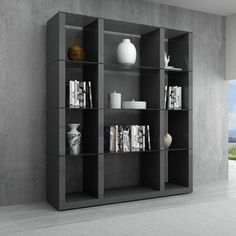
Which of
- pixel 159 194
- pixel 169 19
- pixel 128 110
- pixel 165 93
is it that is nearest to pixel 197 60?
pixel 169 19

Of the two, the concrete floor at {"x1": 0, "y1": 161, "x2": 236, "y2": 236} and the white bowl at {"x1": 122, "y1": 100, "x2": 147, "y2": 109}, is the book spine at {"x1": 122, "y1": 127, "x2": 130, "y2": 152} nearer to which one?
the white bowl at {"x1": 122, "y1": 100, "x2": 147, "y2": 109}

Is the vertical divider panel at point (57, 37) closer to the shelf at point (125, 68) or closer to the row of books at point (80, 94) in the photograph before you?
the row of books at point (80, 94)

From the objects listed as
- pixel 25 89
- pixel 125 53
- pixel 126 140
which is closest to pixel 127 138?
pixel 126 140

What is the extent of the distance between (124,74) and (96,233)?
2.27 m

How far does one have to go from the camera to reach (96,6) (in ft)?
14.9

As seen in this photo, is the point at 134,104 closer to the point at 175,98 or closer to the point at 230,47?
the point at 175,98

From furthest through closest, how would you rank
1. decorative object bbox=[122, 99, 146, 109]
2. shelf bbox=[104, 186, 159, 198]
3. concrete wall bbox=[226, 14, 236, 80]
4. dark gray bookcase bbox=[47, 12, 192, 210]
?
concrete wall bbox=[226, 14, 236, 80] → decorative object bbox=[122, 99, 146, 109] → shelf bbox=[104, 186, 159, 198] → dark gray bookcase bbox=[47, 12, 192, 210]

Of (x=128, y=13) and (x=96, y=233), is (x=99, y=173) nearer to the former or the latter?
(x=96, y=233)

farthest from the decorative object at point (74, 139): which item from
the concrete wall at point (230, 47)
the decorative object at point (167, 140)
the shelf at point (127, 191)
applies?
the concrete wall at point (230, 47)

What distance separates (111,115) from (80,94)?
2.34 feet

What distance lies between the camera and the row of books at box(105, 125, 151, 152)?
4234mm

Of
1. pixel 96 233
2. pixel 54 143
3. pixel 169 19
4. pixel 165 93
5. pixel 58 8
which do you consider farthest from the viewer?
pixel 169 19

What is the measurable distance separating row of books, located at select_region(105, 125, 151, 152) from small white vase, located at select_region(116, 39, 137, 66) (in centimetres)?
81

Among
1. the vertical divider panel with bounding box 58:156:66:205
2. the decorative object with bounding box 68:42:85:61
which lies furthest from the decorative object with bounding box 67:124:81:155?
the decorative object with bounding box 68:42:85:61
